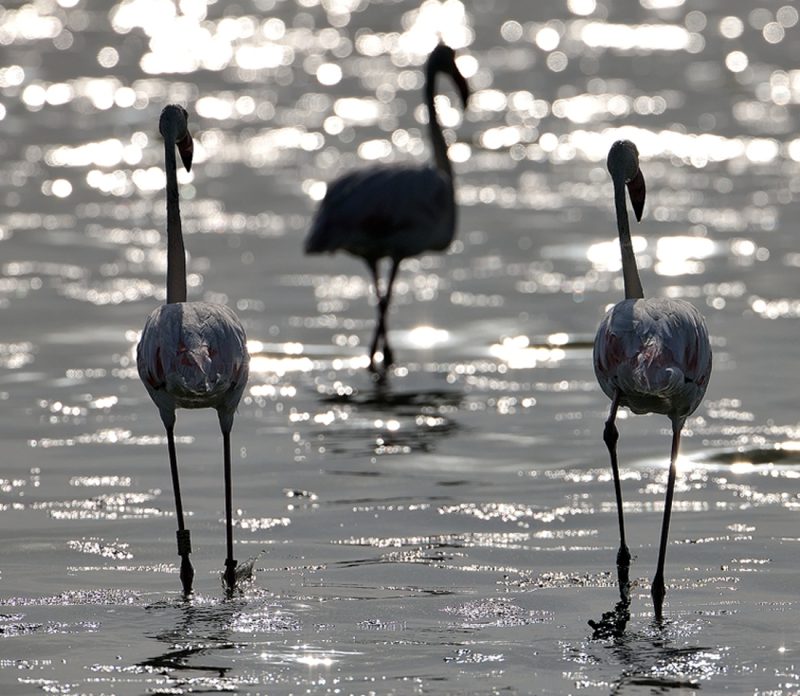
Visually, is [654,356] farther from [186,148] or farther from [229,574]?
[186,148]

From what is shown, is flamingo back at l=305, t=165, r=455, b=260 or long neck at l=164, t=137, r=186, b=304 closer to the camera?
long neck at l=164, t=137, r=186, b=304

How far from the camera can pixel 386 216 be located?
565 inches

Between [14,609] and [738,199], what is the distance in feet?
44.0

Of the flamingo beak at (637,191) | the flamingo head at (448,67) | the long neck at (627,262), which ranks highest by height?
the flamingo head at (448,67)

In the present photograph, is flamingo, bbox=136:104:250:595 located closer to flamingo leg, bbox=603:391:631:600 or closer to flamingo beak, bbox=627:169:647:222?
flamingo leg, bbox=603:391:631:600

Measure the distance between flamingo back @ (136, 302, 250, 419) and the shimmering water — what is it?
34.0 inches

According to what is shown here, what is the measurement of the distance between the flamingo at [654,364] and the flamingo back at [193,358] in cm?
162

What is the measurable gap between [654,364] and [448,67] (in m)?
8.75

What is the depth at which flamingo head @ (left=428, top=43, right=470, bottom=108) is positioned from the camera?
1605cm

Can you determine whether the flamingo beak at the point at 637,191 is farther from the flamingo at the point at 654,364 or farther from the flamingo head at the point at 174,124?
the flamingo head at the point at 174,124

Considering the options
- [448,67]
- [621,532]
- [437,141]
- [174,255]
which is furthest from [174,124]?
[448,67]

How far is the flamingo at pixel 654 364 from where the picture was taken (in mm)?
7812

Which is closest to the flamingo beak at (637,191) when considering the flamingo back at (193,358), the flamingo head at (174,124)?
A: the flamingo back at (193,358)

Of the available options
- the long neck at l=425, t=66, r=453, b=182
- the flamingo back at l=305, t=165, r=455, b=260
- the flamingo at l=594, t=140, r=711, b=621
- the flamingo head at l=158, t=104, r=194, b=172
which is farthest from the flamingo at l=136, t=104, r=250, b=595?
the long neck at l=425, t=66, r=453, b=182
